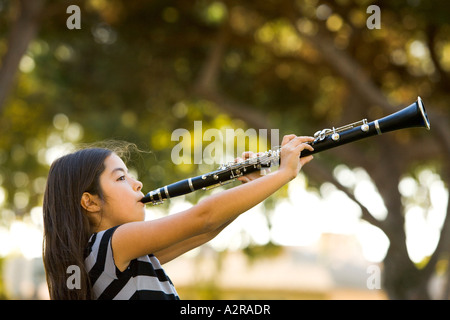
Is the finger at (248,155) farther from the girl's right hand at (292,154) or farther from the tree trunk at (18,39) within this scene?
the tree trunk at (18,39)

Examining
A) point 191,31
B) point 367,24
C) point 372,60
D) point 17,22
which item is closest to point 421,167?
point 372,60

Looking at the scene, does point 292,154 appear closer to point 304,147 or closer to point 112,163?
point 304,147

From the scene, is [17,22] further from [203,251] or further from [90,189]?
[203,251]

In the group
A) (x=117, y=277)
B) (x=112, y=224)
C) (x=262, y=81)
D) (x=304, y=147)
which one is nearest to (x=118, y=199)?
(x=112, y=224)

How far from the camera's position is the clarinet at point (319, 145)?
8.71 feet

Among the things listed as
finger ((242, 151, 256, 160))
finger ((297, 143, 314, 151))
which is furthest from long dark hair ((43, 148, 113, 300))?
finger ((297, 143, 314, 151))

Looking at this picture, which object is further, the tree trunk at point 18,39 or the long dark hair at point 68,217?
the tree trunk at point 18,39

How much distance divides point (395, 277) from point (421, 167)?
3957 mm

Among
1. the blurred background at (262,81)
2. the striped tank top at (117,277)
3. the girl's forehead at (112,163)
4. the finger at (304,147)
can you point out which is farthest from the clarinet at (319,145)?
the blurred background at (262,81)

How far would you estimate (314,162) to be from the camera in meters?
9.23

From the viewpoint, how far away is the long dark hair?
2416mm

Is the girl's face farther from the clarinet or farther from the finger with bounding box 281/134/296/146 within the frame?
the finger with bounding box 281/134/296/146

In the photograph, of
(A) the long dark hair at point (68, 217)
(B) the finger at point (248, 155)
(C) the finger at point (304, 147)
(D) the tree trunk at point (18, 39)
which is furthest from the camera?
(D) the tree trunk at point (18, 39)

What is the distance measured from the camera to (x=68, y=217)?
8.19ft
